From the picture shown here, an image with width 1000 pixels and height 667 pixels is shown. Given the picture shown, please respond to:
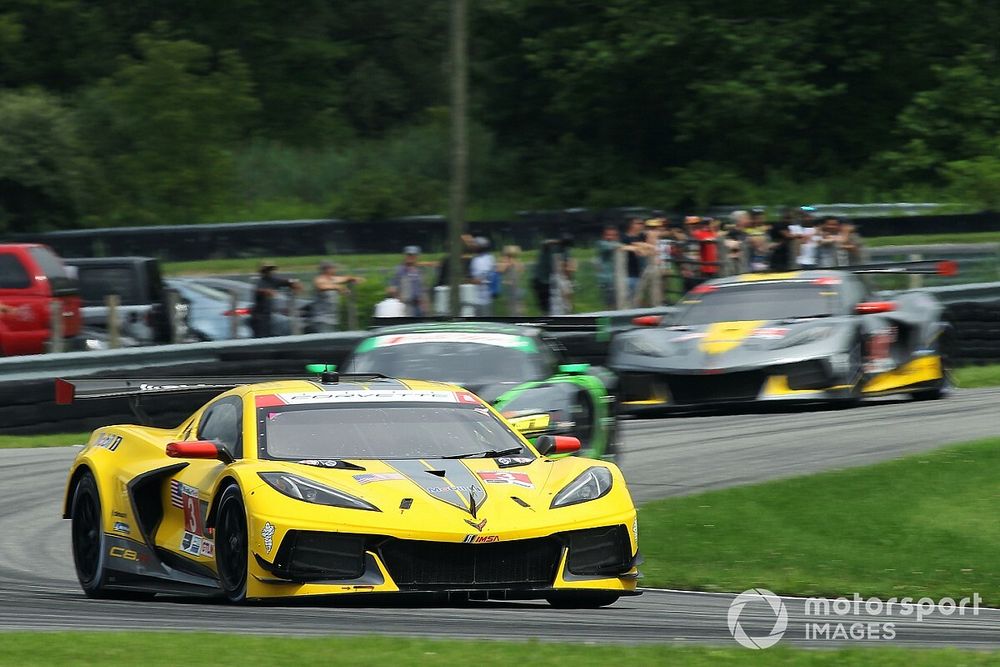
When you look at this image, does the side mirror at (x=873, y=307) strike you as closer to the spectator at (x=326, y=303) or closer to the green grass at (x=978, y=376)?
the green grass at (x=978, y=376)

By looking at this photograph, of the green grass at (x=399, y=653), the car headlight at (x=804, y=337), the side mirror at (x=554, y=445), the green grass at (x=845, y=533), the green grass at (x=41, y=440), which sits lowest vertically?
the green grass at (x=41, y=440)

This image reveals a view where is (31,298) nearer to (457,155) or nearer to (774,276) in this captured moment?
(457,155)

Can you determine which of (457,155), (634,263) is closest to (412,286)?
(457,155)

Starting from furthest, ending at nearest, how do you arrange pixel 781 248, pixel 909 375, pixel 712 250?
pixel 712 250 < pixel 781 248 < pixel 909 375

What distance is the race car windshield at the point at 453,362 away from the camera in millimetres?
12633

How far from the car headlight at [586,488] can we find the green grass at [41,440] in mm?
9382

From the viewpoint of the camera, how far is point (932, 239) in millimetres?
27453

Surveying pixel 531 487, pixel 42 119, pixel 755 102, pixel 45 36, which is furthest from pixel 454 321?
pixel 45 36

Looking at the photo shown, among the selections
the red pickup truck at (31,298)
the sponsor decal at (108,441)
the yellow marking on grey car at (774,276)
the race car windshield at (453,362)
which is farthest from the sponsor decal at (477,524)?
the red pickup truck at (31,298)

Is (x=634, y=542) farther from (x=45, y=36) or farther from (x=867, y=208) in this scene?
(x=45, y=36)

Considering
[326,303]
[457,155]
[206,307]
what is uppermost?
[457,155]

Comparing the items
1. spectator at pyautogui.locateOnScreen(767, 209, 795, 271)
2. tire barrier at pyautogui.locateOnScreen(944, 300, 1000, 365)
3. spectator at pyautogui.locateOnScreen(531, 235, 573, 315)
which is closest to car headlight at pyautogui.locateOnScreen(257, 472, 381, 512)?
spectator at pyautogui.locateOnScreen(531, 235, 573, 315)
